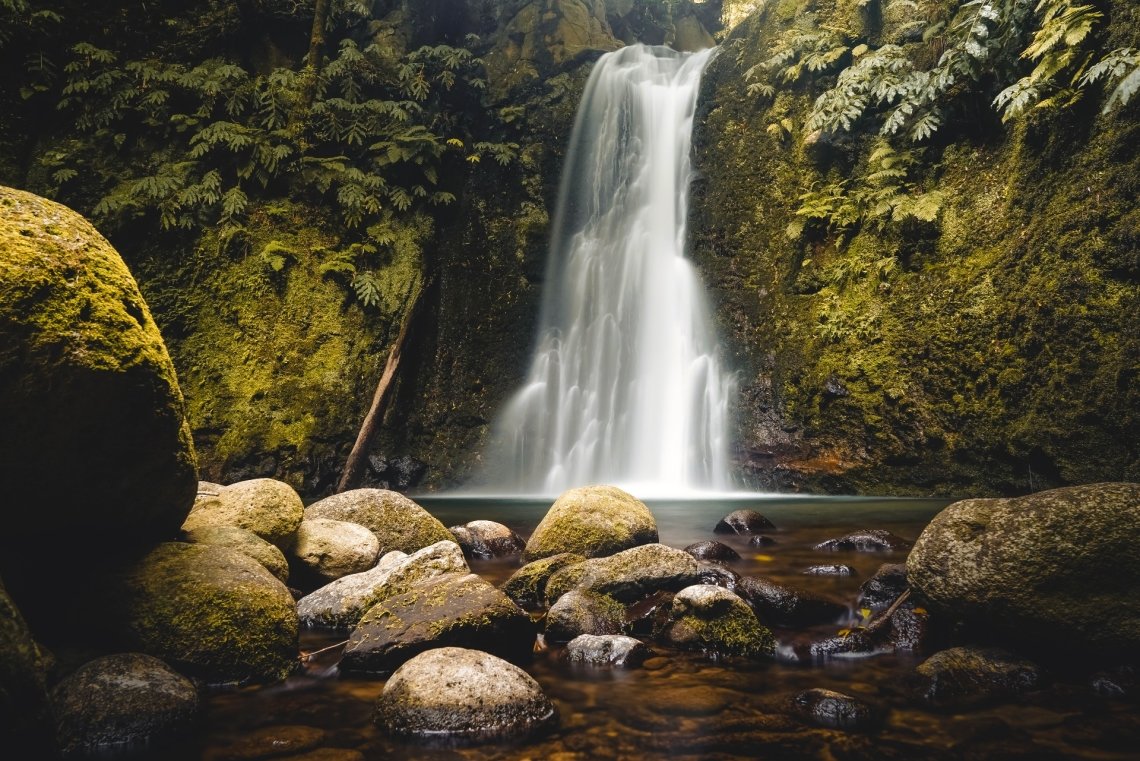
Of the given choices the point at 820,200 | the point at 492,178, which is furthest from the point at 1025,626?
the point at 492,178

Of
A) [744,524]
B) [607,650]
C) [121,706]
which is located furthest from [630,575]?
[744,524]

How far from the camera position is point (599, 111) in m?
16.8

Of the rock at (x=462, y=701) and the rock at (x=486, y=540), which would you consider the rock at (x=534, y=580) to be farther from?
the rock at (x=462, y=701)

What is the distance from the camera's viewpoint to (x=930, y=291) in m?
Result: 10.0

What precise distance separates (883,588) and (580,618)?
2.29m

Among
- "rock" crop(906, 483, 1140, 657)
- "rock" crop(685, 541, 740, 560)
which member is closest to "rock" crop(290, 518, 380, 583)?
"rock" crop(685, 541, 740, 560)

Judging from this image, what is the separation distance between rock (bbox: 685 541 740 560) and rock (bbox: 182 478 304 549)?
11.9 feet

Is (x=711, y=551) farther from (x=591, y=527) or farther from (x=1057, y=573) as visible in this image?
(x=1057, y=573)

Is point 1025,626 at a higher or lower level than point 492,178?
lower

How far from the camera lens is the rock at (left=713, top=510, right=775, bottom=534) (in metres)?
7.52

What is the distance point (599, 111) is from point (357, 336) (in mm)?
9131

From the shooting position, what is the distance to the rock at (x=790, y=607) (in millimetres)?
4230

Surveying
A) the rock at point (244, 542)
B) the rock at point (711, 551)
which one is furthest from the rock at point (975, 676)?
the rock at point (244, 542)

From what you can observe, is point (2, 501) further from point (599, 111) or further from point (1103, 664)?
point (599, 111)
